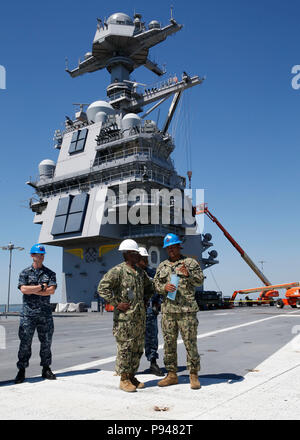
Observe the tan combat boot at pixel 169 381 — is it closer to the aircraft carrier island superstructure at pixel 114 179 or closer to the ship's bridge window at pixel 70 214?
the aircraft carrier island superstructure at pixel 114 179

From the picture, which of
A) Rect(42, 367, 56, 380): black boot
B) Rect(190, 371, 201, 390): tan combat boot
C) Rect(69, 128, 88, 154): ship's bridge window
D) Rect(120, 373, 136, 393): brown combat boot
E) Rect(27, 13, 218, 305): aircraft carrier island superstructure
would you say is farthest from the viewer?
Rect(69, 128, 88, 154): ship's bridge window

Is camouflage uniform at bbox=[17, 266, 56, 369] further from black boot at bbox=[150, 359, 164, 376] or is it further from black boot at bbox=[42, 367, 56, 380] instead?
black boot at bbox=[150, 359, 164, 376]

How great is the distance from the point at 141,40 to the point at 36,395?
44.1 metres

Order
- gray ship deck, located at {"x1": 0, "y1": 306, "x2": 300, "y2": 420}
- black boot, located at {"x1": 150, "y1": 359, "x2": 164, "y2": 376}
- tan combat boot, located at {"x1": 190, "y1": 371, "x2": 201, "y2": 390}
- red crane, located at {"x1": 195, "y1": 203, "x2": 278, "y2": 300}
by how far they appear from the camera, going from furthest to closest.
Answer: red crane, located at {"x1": 195, "y1": 203, "x2": 278, "y2": 300} < black boot, located at {"x1": 150, "y1": 359, "x2": 164, "y2": 376} < tan combat boot, located at {"x1": 190, "y1": 371, "x2": 201, "y2": 390} < gray ship deck, located at {"x1": 0, "y1": 306, "x2": 300, "y2": 420}

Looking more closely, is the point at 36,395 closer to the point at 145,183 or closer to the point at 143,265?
the point at 143,265

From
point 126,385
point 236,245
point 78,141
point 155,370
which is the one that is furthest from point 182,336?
point 236,245

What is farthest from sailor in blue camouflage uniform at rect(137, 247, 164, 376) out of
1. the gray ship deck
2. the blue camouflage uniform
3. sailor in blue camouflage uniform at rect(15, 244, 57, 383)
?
sailor in blue camouflage uniform at rect(15, 244, 57, 383)

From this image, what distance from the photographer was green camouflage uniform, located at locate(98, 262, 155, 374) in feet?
16.4

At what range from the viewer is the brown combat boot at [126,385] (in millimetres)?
4795

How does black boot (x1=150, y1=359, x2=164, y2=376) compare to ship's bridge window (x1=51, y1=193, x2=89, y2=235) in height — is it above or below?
below

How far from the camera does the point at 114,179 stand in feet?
116

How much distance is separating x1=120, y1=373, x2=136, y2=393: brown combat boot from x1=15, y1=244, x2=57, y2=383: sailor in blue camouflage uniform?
1327 mm

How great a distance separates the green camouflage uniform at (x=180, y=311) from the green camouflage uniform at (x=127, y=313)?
14.8 inches

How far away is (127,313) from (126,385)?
92 cm
